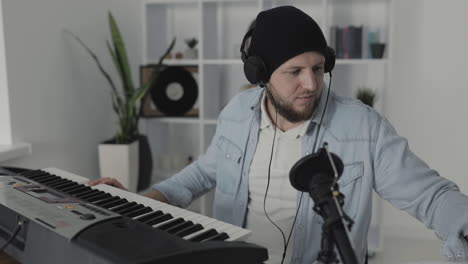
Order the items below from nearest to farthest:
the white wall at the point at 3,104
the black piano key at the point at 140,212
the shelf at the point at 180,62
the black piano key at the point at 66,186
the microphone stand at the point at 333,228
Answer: the microphone stand at the point at 333,228 → the black piano key at the point at 140,212 → the black piano key at the point at 66,186 → the white wall at the point at 3,104 → the shelf at the point at 180,62

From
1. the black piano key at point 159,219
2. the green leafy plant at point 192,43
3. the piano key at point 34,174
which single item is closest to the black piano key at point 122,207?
the black piano key at point 159,219

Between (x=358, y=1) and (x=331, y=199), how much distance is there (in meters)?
2.65

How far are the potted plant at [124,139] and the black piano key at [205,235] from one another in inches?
74.2

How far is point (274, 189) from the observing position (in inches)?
58.6

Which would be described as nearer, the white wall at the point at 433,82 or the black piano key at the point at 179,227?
the black piano key at the point at 179,227

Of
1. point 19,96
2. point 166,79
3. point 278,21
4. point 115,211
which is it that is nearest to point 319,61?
point 278,21

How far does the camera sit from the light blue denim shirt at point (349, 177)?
1172 mm

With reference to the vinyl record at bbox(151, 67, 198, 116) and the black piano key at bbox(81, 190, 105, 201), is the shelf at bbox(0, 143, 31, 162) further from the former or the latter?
the vinyl record at bbox(151, 67, 198, 116)

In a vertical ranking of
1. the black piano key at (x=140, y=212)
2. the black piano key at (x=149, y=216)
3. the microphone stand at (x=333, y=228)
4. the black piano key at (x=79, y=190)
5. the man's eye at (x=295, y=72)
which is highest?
the man's eye at (x=295, y=72)

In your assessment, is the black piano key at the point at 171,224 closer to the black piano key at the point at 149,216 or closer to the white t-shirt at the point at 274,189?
the black piano key at the point at 149,216

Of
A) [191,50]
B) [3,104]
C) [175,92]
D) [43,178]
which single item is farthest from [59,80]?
[43,178]

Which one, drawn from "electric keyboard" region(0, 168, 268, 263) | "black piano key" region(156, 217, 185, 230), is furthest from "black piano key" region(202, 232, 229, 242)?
"black piano key" region(156, 217, 185, 230)

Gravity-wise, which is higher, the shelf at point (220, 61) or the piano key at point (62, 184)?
the shelf at point (220, 61)

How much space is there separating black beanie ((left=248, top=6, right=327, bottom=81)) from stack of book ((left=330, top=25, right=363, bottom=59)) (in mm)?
1649
